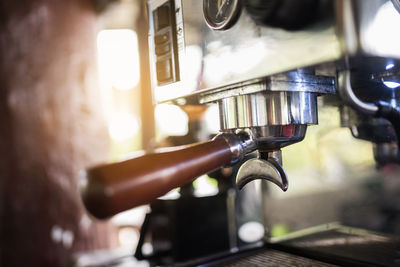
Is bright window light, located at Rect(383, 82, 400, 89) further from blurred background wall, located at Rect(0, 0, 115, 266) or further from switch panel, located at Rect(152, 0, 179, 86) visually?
blurred background wall, located at Rect(0, 0, 115, 266)

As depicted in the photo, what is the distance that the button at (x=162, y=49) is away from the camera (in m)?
0.52

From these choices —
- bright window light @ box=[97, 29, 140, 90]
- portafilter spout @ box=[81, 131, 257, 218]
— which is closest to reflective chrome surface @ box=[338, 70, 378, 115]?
portafilter spout @ box=[81, 131, 257, 218]

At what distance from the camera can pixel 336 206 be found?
691 millimetres

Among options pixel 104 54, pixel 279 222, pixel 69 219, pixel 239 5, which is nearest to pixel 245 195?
pixel 279 222

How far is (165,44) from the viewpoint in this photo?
52 cm

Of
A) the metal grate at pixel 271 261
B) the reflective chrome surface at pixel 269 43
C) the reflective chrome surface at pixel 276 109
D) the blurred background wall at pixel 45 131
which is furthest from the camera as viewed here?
the blurred background wall at pixel 45 131

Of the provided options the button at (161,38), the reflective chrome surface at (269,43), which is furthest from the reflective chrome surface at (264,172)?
the button at (161,38)

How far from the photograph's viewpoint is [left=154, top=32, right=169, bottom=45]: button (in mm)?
521

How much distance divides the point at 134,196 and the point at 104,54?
6.01 ft

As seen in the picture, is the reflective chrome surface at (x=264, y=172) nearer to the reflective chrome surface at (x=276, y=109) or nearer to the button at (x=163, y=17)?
the reflective chrome surface at (x=276, y=109)

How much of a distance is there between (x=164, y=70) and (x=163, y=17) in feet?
0.25

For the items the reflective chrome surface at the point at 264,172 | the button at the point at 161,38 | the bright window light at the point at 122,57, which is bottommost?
the reflective chrome surface at the point at 264,172

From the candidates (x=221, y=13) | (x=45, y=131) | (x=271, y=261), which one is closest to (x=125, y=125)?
(x=45, y=131)

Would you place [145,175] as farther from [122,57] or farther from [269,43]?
[122,57]
